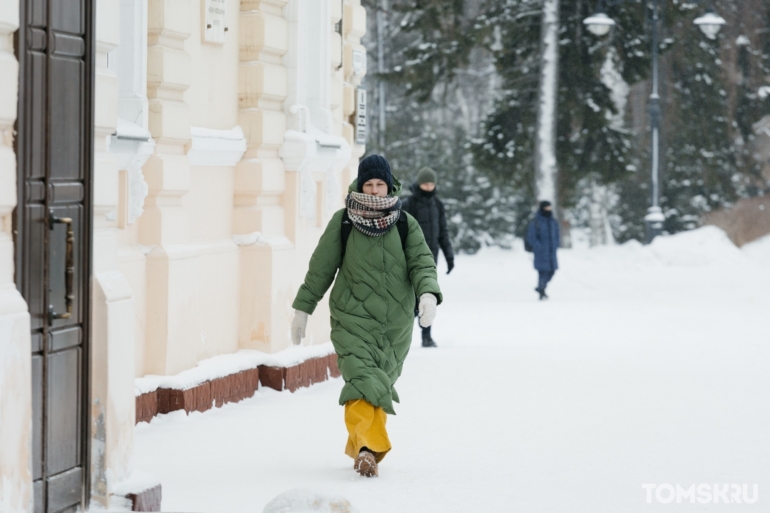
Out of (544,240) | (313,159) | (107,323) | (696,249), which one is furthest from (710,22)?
(107,323)

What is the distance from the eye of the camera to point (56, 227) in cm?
505

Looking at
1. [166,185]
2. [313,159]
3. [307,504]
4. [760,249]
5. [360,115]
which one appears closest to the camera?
[307,504]

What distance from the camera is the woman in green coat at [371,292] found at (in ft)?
21.7

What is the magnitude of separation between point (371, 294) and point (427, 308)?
1.07 feet

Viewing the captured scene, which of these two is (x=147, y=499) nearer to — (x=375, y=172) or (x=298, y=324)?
(x=298, y=324)

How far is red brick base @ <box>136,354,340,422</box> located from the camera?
319 inches

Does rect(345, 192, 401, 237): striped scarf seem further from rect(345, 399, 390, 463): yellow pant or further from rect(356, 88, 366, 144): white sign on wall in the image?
rect(356, 88, 366, 144): white sign on wall

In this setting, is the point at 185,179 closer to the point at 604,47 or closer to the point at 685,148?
the point at 604,47

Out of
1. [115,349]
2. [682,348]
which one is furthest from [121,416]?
[682,348]

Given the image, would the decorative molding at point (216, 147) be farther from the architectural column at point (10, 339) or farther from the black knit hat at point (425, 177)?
the architectural column at point (10, 339)

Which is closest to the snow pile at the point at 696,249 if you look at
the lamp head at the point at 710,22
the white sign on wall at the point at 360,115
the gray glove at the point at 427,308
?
the lamp head at the point at 710,22

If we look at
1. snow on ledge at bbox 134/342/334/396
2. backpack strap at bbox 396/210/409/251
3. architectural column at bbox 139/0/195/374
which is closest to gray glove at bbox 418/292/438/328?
backpack strap at bbox 396/210/409/251

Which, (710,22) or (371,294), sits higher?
(710,22)

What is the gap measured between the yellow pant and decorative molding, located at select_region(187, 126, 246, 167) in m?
2.56
